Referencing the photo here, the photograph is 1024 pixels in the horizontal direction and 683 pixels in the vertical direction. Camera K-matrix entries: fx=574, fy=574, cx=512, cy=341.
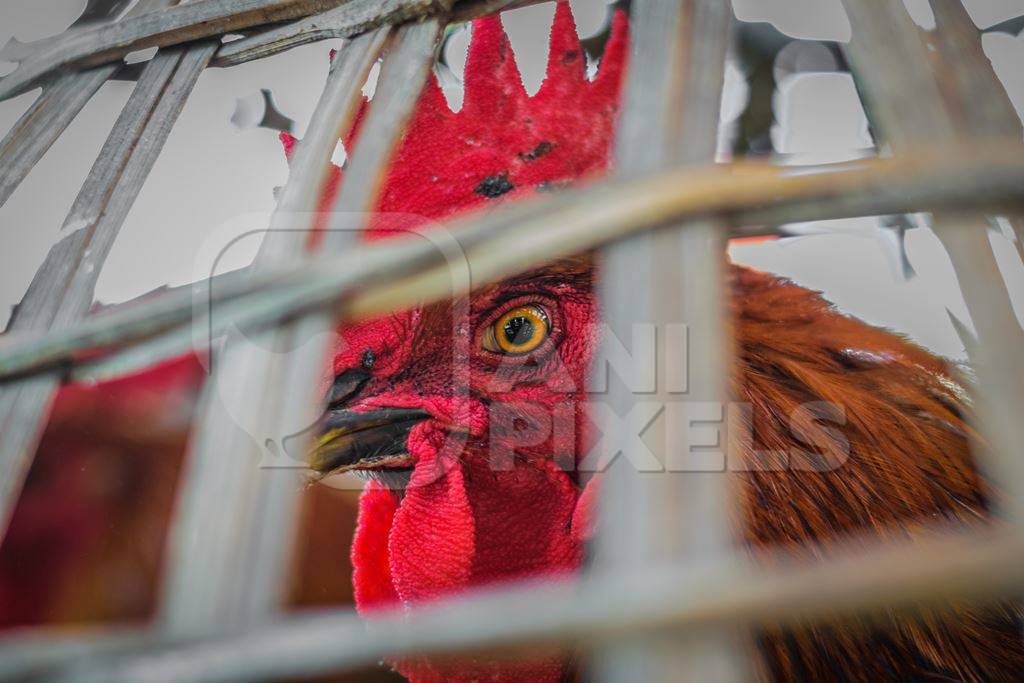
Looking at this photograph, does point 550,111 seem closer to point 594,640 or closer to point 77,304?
point 77,304

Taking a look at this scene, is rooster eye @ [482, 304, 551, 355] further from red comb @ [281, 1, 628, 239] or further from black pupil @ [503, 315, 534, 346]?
red comb @ [281, 1, 628, 239]

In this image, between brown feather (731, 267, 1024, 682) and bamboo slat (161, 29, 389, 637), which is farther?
brown feather (731, 267, 1024, 682)

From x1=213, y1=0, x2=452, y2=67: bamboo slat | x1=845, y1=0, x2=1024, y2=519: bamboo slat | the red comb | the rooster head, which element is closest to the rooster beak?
the rooster head

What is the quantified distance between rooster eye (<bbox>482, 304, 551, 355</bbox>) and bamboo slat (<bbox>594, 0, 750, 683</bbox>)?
71cm

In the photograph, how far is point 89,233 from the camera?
848mm

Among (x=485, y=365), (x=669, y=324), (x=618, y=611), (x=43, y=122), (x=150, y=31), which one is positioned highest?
(x=150, y=31)

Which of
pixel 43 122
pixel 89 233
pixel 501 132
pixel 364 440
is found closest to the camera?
pixel 89 233

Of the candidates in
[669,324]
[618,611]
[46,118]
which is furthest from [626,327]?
[46,118]

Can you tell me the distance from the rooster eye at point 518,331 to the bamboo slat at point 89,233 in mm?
709

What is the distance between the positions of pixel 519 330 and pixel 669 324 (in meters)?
0.85

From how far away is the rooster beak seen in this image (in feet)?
3.84

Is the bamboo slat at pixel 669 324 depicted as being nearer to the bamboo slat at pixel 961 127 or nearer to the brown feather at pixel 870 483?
the bamboo slat at pixel 961 127

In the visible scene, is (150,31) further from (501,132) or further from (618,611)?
(618,611)

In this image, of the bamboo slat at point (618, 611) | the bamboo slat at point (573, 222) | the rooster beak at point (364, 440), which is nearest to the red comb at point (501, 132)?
the rooster beak at point (364, 440)
